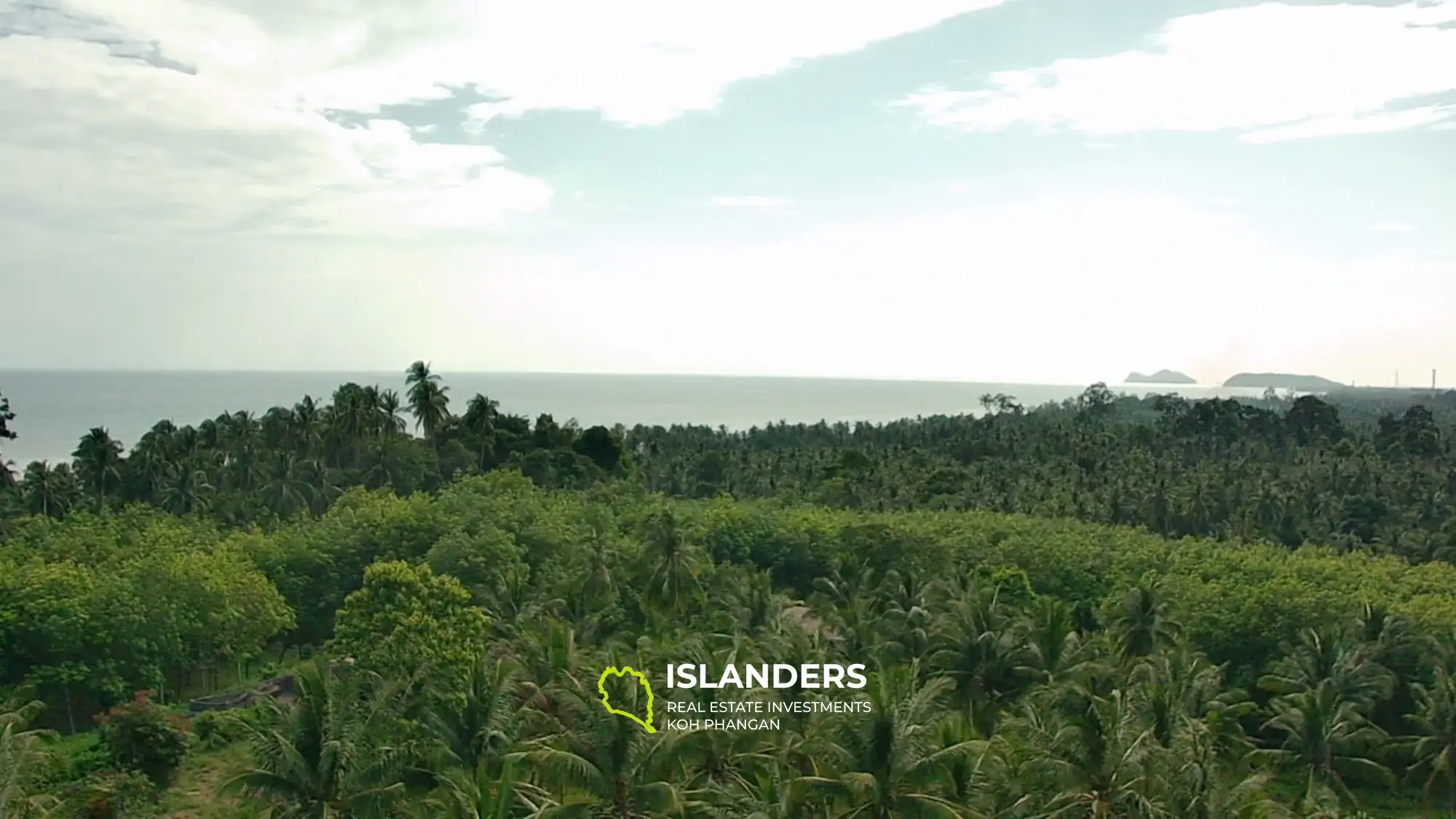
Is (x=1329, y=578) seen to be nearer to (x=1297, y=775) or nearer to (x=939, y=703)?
(x=1297, y=775)

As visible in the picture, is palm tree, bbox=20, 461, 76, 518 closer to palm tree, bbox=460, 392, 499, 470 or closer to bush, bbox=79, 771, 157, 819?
palm tree, bbox=460, 392, 499, 470

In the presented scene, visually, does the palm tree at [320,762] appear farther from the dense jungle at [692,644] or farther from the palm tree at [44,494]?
the palm tree at [44,494]

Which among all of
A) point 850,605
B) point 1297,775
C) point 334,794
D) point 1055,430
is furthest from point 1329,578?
point 1055,430

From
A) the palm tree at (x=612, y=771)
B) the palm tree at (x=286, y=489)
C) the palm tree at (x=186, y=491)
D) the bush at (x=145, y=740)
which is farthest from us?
the palm tree at (x=286, y=489)

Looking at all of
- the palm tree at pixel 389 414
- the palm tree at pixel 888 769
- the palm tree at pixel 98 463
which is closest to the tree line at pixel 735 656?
the palm tree at pixel 888 769

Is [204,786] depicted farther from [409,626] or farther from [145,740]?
[409,626]
